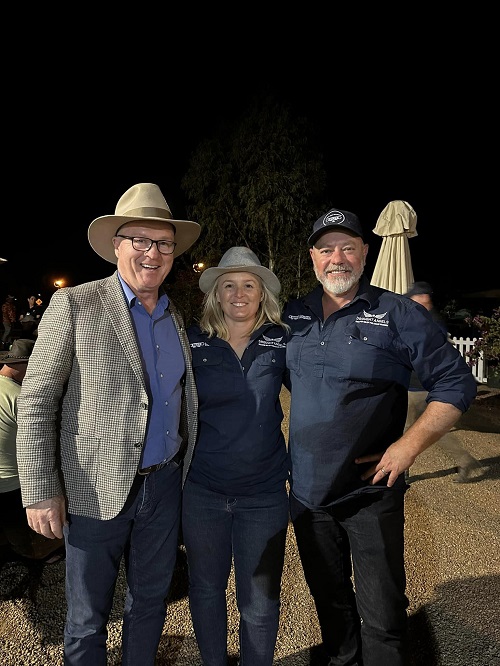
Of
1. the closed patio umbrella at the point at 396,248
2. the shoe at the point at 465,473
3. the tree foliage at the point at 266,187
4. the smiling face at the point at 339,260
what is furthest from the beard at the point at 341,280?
the tree foliage at the point at 266,187

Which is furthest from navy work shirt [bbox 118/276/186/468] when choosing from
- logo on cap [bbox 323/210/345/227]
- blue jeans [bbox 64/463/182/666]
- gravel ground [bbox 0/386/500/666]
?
gravel ground [bbox 0/386/500/666]

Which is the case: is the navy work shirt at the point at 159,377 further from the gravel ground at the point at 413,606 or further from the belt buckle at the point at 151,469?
the gravel ground at the point at 413,606

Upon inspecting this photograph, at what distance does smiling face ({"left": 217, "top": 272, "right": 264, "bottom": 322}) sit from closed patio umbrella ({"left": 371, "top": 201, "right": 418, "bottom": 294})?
13.7 feet

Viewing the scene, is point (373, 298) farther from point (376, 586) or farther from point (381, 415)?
point (376, 586)

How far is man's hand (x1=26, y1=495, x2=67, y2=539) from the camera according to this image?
6.23ft

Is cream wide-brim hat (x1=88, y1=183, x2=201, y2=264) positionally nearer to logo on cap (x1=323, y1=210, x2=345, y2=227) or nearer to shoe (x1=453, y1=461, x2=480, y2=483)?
logo on cap (x1=323, y1=210, x2=345, y2=227)

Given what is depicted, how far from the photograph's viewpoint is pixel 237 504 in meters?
2.25

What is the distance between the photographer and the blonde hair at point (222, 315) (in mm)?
2441

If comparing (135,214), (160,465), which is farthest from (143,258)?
(160,465)

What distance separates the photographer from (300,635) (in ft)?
9.14

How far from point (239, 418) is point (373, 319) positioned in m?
0.81

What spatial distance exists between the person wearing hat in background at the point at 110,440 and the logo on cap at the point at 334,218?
0.83m

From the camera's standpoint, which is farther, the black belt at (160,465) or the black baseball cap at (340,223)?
the black baseball cap at (340,223)

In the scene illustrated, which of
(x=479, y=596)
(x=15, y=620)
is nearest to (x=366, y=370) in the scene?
(x=479, y=596)
